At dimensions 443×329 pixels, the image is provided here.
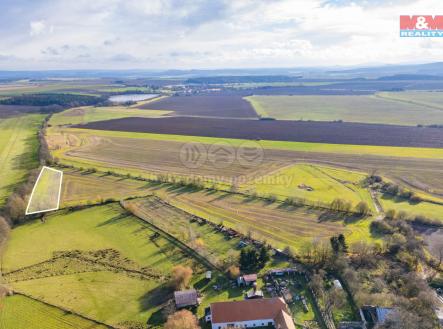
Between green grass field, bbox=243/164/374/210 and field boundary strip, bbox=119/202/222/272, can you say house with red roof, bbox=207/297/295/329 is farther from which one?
green grass field, bbox=243/164/374/210

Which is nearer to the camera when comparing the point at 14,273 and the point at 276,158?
the point at 14,273

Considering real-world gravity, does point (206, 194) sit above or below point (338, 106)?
below

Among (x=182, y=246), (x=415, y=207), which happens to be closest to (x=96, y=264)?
(x=182, y=246)

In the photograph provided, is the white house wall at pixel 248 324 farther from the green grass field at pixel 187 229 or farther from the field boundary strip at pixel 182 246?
the green grass field at pixel 187 229

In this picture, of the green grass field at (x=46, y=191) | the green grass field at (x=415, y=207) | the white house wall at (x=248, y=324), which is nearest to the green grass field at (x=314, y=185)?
the green grass field at (x=415, y=207)

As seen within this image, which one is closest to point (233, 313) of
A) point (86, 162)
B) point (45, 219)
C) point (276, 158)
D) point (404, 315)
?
point (404, 315)

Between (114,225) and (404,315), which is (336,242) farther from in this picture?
(114,225)
